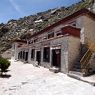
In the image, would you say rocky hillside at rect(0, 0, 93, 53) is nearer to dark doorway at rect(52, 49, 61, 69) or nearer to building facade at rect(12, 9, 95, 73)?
building facade at rect(12, 9, 95, 73)

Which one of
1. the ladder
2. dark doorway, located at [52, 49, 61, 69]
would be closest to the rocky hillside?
dark doorway, located at [52, 49, 61, 69]

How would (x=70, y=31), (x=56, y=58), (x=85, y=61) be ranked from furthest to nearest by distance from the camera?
(x=56, y=58) < (x=70, y=31) < (x=85, y=61)

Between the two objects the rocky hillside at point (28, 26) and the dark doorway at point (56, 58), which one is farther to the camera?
the rocky hillside at point (28, 26)

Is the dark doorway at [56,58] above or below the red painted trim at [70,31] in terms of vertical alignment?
below

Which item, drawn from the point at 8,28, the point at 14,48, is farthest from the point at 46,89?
the point at 8,28

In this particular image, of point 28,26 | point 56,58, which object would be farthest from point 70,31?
point 28,26

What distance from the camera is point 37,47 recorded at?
26.9 meters

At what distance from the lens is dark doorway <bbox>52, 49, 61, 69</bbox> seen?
1999 cm

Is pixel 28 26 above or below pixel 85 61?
above

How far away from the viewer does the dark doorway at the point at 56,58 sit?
19994mm

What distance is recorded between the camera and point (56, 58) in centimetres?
2109

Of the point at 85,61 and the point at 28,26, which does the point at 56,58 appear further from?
the point at 28,26

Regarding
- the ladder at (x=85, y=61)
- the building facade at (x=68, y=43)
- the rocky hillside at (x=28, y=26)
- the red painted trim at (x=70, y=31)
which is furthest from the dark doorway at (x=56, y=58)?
the rocky hillside at (x=28, y=26)

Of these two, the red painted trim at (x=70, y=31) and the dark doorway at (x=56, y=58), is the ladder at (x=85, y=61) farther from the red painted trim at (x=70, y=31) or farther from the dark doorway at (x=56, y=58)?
the dark doorway at (x=56, y=58)
